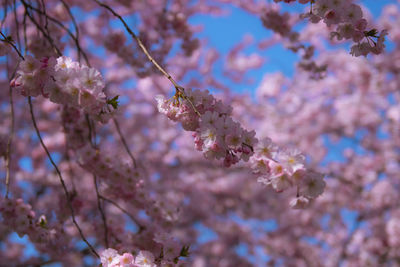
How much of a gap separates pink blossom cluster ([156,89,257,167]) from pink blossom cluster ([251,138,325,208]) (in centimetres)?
6

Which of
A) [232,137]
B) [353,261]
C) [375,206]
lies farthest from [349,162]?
[232,137]

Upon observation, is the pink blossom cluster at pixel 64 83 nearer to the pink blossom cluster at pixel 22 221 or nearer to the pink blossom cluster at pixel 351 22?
the pink blossom cluster at pixel 22 221

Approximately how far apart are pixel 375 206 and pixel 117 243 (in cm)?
620

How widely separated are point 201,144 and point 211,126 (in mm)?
102

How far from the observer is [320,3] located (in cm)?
182

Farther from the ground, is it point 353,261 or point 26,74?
point 353,261

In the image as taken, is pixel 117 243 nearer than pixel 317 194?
No

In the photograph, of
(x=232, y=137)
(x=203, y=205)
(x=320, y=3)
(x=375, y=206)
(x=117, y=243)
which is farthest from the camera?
(x=203, y=205)

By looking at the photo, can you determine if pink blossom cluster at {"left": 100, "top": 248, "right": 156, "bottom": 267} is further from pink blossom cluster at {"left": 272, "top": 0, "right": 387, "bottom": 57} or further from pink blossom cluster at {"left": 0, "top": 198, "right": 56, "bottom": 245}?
pink blossom cluster at {"left": 272, "top": 0, "right": 387, "bottom": 57}

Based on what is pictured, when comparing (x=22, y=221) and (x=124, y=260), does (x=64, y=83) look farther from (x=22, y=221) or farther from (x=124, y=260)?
(x=22, y=221)

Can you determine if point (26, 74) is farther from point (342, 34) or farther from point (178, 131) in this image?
point (178, 131)

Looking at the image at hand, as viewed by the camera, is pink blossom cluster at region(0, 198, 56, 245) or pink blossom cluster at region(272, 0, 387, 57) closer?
pink blossom cluster at region(272, 0, 387, 57)

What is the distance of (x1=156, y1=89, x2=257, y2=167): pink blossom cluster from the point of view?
1.55 meters

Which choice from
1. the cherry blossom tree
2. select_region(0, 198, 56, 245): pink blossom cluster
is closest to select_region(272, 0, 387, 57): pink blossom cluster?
the cherry blossom tree
